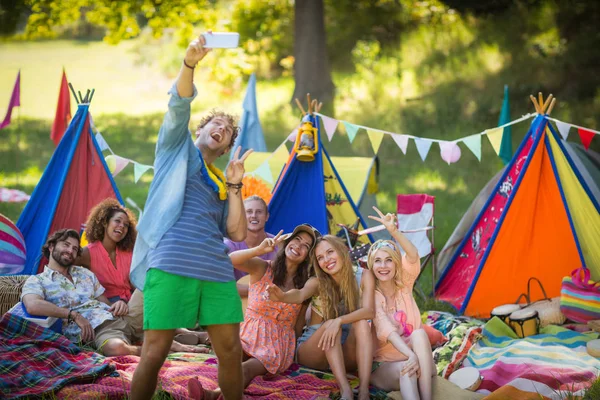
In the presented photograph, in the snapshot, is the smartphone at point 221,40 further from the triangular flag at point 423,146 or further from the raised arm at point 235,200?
the triangular flag at point 423,146

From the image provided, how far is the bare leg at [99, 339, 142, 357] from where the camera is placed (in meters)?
3.84

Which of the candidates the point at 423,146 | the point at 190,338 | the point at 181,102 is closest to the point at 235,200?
the point at 181,102

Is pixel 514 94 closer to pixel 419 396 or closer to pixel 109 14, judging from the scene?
pixel 109 14

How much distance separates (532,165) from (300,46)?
7107 mm

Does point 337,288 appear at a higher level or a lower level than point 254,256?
lower

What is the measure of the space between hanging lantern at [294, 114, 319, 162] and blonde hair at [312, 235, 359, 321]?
57.3 inches

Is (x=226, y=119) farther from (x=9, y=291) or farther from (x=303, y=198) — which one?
(x=303, y=198)

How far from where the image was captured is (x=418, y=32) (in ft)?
42.7

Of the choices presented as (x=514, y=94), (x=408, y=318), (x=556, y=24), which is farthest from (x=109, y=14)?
(x=408, y=318)

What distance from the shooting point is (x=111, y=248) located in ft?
14.6

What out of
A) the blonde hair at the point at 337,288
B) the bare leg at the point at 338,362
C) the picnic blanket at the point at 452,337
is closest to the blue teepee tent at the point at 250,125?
the picnic blanket at the point at 452,337

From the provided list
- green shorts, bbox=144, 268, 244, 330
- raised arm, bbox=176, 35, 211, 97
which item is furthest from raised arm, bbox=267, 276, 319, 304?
raised arm, bbox=176, 35, 211, 97

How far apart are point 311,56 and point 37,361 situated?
8547 millimetres

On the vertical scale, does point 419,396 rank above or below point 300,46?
below
